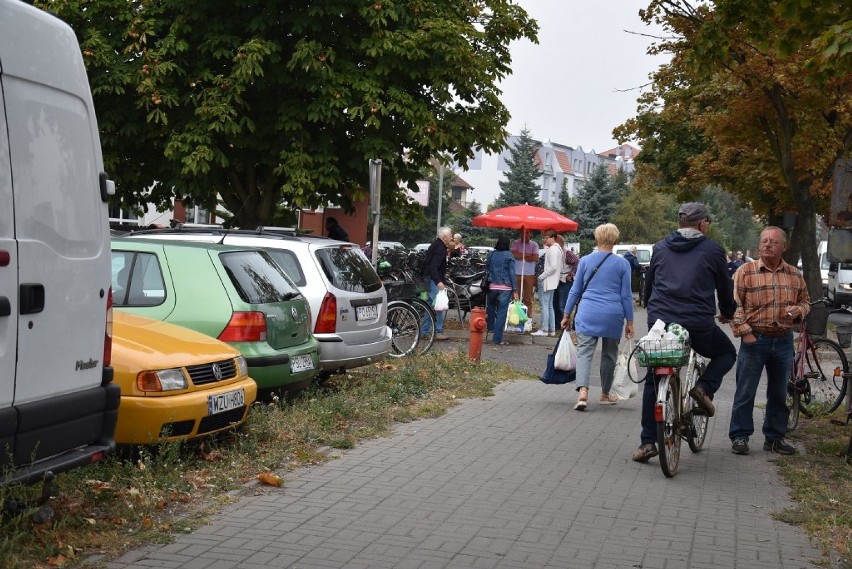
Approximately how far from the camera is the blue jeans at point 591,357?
37.5 ft

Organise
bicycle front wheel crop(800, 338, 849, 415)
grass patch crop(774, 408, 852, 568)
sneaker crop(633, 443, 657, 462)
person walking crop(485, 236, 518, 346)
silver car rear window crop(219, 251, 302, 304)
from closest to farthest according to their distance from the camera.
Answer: grass patch crop(774, 408, 852, 568) < sneaker crop(633, 443, 657, 462) < silver car rear window crop(219, 251, 302, 304) < bicycle front wheel crop(800, 338, 849, 415) < person walking crop(485, 236, 518, 346)

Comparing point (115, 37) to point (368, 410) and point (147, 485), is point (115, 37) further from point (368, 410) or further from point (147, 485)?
point (147, 485)

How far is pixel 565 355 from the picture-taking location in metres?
11.6

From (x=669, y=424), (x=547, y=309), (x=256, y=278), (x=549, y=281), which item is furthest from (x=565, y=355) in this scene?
(x=547, y=309)

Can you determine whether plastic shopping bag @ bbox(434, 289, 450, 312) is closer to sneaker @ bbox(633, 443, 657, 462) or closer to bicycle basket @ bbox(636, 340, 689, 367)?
sneaker @ bbox(633, 443, 657, 462)

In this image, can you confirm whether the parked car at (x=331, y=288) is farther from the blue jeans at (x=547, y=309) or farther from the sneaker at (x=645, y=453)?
the blue jeans at (x=547, y=309)

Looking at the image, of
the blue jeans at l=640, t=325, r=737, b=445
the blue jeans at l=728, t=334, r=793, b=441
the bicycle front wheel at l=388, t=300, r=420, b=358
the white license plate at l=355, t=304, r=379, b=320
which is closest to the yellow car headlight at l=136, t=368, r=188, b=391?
the blue jeans at l=640, t=325, r=737, b=445

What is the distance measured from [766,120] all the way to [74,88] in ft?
62.0

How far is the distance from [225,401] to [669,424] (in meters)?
3.08

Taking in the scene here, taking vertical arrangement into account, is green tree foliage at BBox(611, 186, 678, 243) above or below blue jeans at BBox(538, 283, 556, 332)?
above

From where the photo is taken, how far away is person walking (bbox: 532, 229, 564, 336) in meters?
21.1

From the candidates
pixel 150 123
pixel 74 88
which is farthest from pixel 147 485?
pixel 150 123

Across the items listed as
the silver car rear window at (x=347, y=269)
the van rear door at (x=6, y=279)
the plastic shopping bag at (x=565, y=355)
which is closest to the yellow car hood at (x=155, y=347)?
the van rear door at (x=6, y=279)

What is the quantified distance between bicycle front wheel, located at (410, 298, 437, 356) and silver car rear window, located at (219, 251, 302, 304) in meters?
6.46
